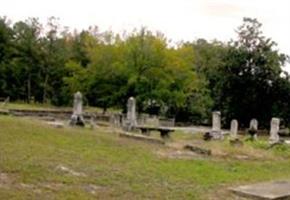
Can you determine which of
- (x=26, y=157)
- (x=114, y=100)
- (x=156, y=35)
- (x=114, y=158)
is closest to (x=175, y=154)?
(x=114, y=158)

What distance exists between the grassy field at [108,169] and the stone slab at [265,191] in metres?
0.36

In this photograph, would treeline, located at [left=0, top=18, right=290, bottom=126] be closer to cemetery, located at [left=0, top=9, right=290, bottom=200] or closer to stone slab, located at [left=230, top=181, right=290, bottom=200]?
cemetery, located at [left=0, top=9, right=290, bottom=200]

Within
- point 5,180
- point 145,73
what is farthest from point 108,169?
point 145,73

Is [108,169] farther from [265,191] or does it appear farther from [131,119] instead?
[131,119]

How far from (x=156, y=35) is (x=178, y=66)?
189 inches

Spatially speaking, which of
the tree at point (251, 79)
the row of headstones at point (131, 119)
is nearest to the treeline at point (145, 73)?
the tree at point (251, 79)

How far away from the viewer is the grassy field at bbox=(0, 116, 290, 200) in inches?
406

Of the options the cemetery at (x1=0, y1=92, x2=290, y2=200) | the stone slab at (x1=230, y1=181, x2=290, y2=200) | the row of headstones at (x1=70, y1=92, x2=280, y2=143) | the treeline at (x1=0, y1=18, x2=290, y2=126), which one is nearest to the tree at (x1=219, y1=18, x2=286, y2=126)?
the treeline at (x1=0, y1=18, x2=290, y2=126)

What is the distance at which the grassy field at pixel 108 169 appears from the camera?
406 inches

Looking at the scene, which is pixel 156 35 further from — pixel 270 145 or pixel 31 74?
pixel 270 145

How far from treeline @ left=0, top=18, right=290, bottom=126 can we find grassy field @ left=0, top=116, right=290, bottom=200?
3264cm

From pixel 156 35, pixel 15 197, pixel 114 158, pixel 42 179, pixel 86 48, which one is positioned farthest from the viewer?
pixel 86 48

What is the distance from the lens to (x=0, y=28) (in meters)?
64.1

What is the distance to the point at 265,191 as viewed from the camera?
12062 millimetres
